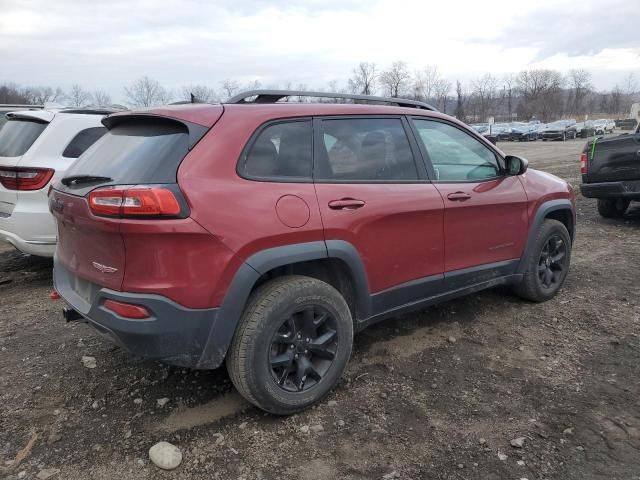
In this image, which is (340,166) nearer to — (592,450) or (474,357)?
(474,357)

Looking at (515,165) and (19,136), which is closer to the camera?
(515,165)

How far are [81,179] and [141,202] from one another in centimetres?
68

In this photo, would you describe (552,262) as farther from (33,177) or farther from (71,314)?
(33,177)

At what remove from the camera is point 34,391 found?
3354 mm

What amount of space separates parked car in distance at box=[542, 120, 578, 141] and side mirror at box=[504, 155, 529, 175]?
4310 centimetres

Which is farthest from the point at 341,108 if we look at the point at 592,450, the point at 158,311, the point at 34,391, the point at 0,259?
the point at 0,259

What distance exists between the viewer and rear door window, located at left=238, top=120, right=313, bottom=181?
2.86 meters

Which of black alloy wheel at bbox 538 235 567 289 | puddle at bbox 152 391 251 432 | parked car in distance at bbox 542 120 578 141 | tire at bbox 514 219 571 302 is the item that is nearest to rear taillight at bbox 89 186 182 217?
puddle at bbox 152 391 251 432

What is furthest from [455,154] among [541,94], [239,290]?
[541,94]

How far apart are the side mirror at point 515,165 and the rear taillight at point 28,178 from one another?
4.18m

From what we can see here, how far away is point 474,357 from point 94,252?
2596 millimetres

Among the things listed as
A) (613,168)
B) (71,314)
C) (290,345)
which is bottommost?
(290,345)

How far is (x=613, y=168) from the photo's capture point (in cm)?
779

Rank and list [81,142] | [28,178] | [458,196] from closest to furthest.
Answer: [458,196] → [28,178] → [81,142]
